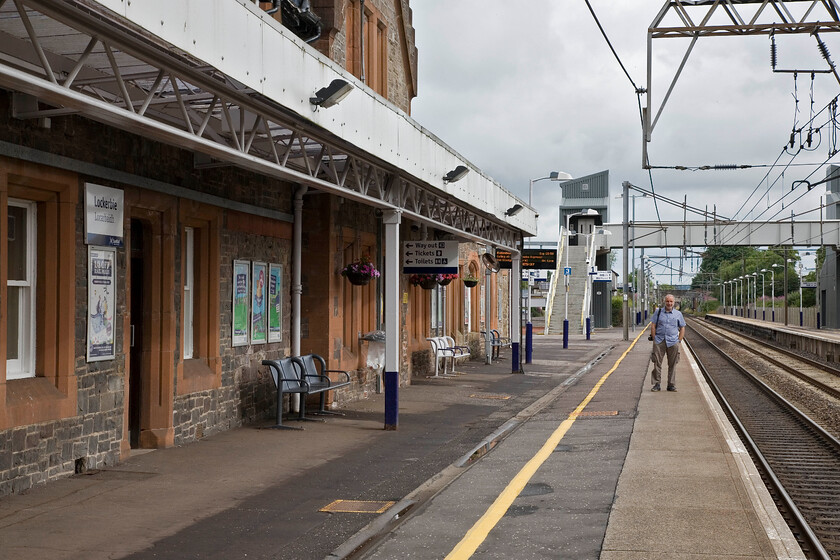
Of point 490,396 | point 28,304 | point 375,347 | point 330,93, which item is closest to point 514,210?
point 490,396

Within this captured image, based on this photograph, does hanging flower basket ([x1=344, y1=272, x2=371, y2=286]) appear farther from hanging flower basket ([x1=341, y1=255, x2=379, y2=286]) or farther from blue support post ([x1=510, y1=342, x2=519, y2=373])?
blue support post ([x1=510, y1=342, x2=519, y2=373])

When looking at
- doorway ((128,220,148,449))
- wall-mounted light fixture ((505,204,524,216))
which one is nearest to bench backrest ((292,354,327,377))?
doorway ((128,220,148,449))

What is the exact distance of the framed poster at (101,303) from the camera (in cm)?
895

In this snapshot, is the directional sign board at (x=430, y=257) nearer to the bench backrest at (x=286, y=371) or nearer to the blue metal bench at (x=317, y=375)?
the blue metal bench at (x=317, y=375)

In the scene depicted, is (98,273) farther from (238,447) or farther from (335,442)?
(335,442)

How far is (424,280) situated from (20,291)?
12.2 m

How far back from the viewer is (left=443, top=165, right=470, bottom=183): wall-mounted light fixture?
14125 mm

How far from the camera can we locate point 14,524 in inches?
268

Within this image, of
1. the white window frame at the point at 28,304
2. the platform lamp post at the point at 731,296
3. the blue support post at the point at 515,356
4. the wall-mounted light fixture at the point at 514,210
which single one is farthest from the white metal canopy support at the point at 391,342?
the platform lamp post at the point at 731,296

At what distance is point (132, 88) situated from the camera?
9203mm

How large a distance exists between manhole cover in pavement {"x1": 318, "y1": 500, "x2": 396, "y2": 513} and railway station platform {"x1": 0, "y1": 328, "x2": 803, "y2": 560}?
56mm

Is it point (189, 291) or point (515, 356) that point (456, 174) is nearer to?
point (189, 291)

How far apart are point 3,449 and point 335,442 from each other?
4205 mm

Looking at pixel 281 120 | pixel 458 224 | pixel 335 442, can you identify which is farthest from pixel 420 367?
pixel 281 120
